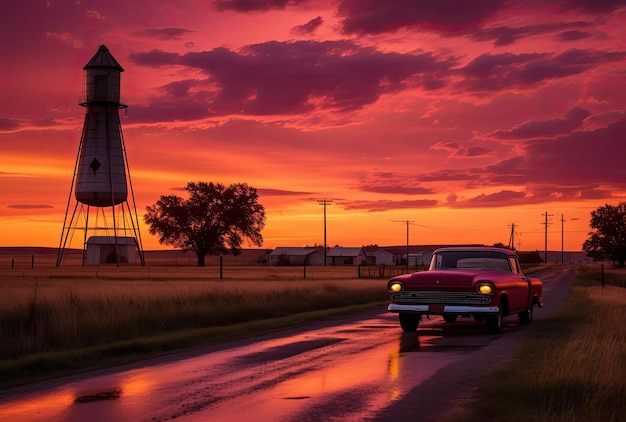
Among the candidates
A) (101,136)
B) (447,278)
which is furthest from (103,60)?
(447,278)

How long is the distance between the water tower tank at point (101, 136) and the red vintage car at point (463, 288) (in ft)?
187

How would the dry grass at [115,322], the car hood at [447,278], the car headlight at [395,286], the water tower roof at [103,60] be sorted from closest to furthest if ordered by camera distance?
the dry grass at [115,322]
the car hood at [447,278]
the car headlight at [395,286]
the water tower roof at [103,60]

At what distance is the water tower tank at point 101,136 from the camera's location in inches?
2788

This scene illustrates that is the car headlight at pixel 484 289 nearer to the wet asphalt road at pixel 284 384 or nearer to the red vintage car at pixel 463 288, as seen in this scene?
the red vintage car at pixel 463 288

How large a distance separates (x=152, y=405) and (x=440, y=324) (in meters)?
12.6

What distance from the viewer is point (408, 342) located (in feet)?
53.3

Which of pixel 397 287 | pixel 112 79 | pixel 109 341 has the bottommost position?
pixel 109 341

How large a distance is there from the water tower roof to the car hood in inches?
2305

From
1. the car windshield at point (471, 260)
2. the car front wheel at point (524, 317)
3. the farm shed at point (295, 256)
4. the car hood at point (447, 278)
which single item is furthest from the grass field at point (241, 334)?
the farm shed at point (295, 256)

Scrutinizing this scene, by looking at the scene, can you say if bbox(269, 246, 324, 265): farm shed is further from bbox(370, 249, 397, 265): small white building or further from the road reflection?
the road reflection

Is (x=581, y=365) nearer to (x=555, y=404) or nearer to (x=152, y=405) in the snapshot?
(x=555, y=404)

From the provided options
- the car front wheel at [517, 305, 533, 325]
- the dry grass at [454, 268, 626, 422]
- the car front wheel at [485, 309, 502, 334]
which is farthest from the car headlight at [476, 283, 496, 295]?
the car front wheel at [517, 305, 533, 325]

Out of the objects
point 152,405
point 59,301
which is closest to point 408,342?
point 152,405

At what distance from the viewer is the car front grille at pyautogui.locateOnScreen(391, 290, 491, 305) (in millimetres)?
17031
